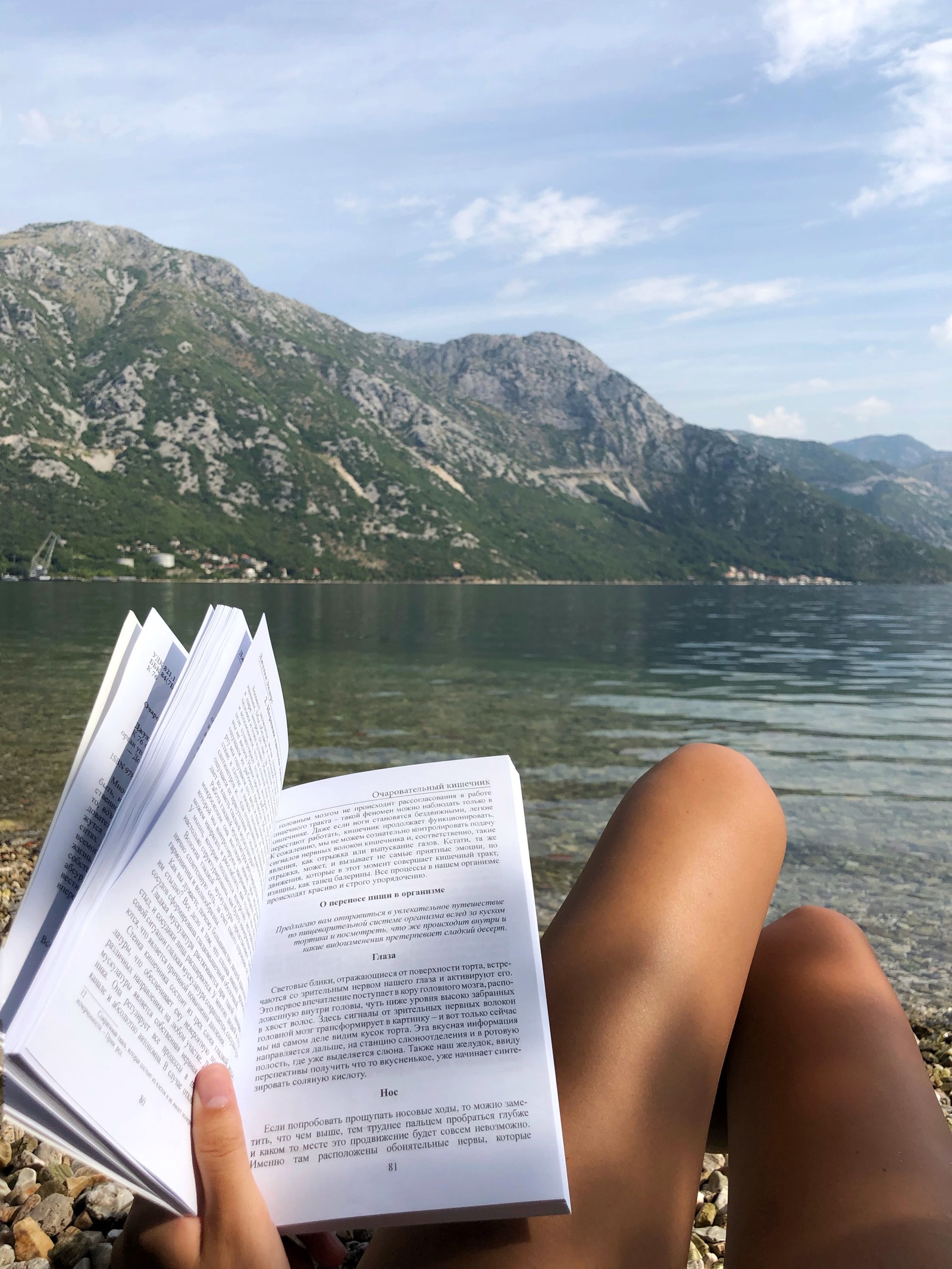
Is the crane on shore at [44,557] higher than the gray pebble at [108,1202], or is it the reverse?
the crane on shore at [44,557]

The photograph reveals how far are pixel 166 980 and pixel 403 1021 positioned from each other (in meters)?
0.31

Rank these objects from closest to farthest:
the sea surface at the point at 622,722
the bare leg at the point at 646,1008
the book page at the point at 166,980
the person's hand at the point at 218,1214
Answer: the book page at the point at 166,980
the person's hand at the point at 218,1214
the bare leg at the point at 646,1008
the sea surface at the point at 622,722

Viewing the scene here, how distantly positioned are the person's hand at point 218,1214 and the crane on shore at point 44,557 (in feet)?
340

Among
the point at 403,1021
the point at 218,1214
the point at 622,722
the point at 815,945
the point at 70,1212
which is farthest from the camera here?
the point at 622,722

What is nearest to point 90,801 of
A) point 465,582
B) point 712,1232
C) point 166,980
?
point 166,980

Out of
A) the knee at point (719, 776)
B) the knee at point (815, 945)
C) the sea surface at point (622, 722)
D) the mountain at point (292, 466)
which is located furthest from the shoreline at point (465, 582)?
the knee at point (815, 945)

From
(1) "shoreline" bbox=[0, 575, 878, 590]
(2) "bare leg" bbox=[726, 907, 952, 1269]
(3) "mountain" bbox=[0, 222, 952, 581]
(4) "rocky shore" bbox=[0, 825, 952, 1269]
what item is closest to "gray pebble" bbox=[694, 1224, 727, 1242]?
(4) "rocky shore" bbox=[0, 825, 952, 1269]

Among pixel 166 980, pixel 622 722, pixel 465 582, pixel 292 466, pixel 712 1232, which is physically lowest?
pixel 622 722

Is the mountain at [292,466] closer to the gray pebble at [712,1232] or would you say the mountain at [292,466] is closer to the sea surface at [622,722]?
the sea surface at [622,722]

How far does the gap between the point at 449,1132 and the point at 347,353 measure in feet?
636

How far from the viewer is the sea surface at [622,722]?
21.4 ft

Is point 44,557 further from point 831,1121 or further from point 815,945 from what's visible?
point 831,1121

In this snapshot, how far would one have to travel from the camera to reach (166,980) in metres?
0.94

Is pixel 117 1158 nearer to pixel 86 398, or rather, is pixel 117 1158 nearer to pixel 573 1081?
pixel 573 1081
